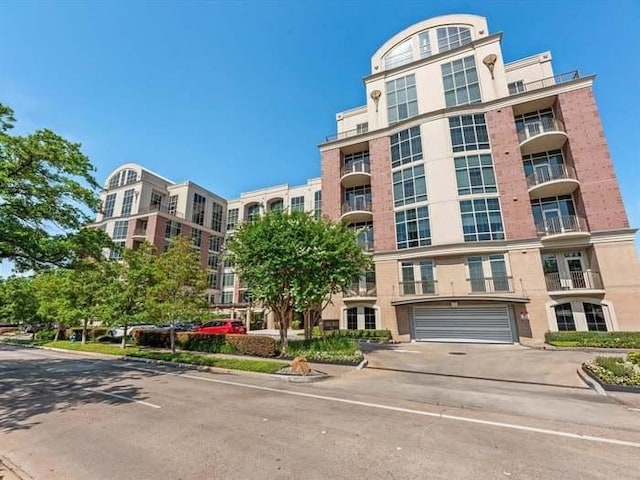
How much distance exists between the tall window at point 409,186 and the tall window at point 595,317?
13.1 metres

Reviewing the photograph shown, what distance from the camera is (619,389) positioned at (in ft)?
29.3

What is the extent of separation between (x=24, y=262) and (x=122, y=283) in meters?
8.16

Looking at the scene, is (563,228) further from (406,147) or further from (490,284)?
(406,147)

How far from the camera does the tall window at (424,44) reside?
28.8 m

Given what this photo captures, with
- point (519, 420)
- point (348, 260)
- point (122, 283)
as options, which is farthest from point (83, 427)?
point (122, 283)

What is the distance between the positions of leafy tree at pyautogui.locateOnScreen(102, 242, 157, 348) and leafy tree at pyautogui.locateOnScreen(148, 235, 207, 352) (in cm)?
146

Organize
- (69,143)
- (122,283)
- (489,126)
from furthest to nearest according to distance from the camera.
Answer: (489,126) → (122,283) → (69,143)

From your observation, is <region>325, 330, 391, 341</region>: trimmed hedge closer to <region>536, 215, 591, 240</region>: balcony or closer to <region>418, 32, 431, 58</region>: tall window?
<region>536, 215, 591, 240</region>: balcony

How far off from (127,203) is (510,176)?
47.4m

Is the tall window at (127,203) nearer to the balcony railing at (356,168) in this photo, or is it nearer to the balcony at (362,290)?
the balcony railing at (356,168)

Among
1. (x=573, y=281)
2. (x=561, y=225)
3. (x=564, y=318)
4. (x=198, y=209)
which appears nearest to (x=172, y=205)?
(x=198, y=209)

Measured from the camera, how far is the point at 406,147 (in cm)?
2714

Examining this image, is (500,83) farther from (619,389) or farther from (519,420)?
(519,420)

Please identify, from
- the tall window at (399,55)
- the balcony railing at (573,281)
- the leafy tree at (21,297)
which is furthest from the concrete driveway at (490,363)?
the leafy tree at (21,297)
